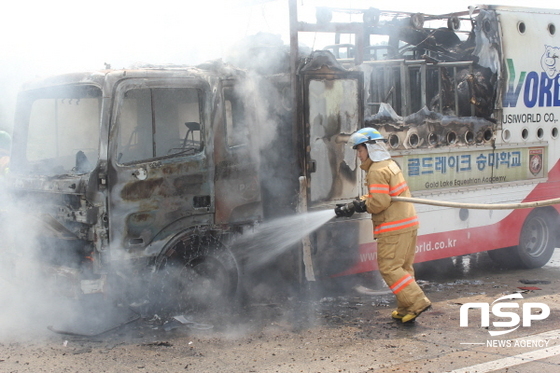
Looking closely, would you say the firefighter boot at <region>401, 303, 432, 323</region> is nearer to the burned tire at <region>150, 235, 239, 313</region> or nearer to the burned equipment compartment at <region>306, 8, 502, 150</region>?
the burned tire at <region>150, 235, 239, 313</region>

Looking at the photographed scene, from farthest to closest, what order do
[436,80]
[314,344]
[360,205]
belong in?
1. [436,80]
2. [360,205]
3. [314,344]

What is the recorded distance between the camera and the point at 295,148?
20.7 ft

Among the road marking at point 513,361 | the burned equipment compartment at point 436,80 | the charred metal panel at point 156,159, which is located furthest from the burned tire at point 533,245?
the charred metal panel at point 156,159

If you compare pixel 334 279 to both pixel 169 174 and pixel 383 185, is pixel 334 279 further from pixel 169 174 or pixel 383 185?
pixel 169 174

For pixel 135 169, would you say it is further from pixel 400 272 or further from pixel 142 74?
pixel 400 272

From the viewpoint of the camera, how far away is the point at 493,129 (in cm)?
789

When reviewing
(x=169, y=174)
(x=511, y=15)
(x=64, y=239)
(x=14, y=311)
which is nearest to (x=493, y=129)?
(x=511, y=15)

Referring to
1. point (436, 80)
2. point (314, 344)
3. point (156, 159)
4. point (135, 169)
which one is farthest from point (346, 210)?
point (436, 80)

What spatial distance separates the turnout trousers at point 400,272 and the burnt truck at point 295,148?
2.97 feet

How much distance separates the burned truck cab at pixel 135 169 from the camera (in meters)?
5.34

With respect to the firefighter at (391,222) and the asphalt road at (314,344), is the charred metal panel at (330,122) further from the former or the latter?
the asphalt road at (314,344)

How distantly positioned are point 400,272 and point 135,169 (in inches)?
A: 98.5

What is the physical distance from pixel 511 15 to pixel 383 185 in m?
3.73

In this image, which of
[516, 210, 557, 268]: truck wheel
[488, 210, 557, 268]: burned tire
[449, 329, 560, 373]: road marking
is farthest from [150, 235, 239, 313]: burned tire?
[516, 210, 557, 268]: truck wheel
